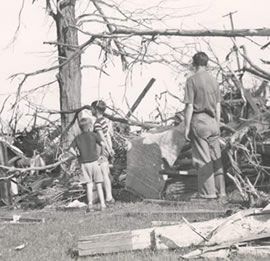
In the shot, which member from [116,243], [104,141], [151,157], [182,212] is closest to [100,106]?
[104,141]

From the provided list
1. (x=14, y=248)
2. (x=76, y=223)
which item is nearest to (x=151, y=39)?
(x=76, y=223)

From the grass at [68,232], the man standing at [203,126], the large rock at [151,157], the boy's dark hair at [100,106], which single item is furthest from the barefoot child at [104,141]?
the man standing at [203,126]

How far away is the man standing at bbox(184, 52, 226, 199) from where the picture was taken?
1014 cm

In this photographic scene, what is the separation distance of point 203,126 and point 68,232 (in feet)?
9.88

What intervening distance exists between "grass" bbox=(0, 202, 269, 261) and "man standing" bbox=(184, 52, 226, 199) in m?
0.60

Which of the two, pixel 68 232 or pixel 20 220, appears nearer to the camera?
pixel 68 232

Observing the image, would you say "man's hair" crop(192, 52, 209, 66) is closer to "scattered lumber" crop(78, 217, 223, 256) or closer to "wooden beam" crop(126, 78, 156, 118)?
"wooden beam" crop(126, 78, 156, 118)

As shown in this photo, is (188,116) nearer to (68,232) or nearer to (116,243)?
(68,232)

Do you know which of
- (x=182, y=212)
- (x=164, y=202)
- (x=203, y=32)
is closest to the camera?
(x=182, y=212)

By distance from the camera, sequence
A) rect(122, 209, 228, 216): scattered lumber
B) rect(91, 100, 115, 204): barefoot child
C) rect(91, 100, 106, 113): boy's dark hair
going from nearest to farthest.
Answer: rect(122, 209, 228, 216): scattered lumber, rect(91, 100, 115, 204): barefoot child, rect(91, 100, 106, 113): boy's dark hair

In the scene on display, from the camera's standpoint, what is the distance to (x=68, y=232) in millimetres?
8227

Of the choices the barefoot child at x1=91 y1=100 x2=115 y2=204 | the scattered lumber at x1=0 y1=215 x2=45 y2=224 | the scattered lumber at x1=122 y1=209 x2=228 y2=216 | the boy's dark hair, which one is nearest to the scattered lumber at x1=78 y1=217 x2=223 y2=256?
the scattered lumber at x1=122 y1=209 x2=228 y2=216

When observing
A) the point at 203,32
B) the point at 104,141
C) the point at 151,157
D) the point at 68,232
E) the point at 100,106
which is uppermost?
the point at 203,32

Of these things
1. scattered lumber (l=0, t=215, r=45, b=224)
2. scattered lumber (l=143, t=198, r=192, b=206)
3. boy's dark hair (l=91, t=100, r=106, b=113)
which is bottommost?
scattered lumber (l=0, t=215, r=45, b=224)
